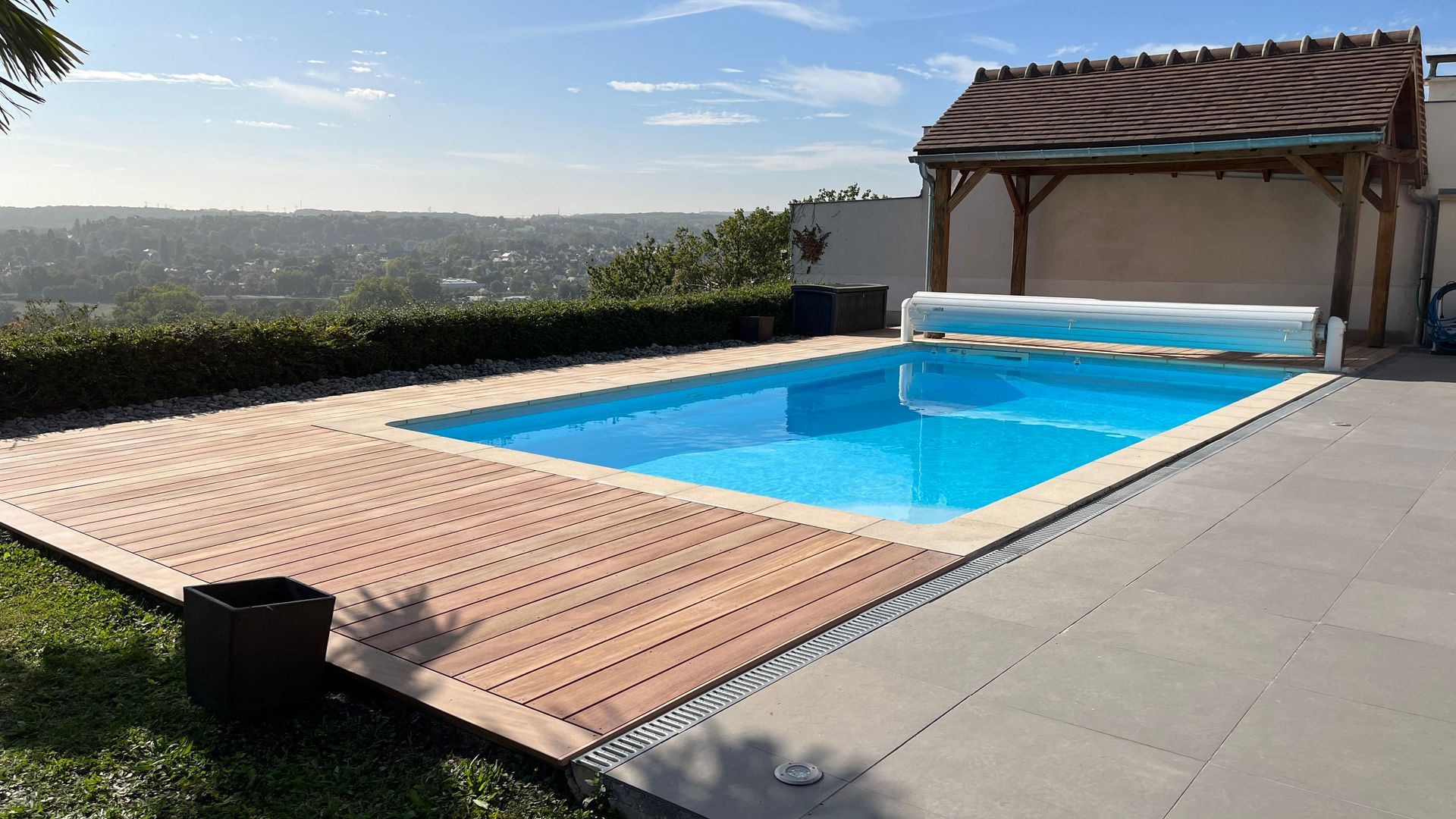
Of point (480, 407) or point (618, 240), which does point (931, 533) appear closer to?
point (480, 407)

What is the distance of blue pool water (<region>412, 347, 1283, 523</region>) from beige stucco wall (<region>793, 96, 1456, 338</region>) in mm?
3682

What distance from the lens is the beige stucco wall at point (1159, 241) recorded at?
13.1 m

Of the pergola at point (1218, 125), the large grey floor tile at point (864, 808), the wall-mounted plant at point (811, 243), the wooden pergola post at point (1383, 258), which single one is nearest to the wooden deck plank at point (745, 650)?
the large grey floor tile at point (864, 808)

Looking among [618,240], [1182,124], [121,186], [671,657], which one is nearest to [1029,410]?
[1182,124]

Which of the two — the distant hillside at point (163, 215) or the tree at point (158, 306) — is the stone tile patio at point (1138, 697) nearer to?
the tree at point (158, 306)

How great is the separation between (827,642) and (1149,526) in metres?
2.07

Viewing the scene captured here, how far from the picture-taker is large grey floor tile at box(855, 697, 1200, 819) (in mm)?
2182

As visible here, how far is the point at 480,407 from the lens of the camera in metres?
7.79

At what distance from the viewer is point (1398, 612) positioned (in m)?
3.42

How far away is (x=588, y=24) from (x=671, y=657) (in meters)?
18.0

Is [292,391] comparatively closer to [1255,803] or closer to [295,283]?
[1255,803]

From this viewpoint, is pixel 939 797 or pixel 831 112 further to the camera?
pixel 831 112

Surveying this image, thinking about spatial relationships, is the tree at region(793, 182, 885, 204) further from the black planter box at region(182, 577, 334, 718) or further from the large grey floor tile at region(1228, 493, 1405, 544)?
the black planter box at region(182, 577, 334, 718)

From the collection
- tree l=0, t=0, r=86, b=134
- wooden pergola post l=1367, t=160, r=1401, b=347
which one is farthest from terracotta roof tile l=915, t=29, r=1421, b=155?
tree l=0, t=0, r=86, b=134
